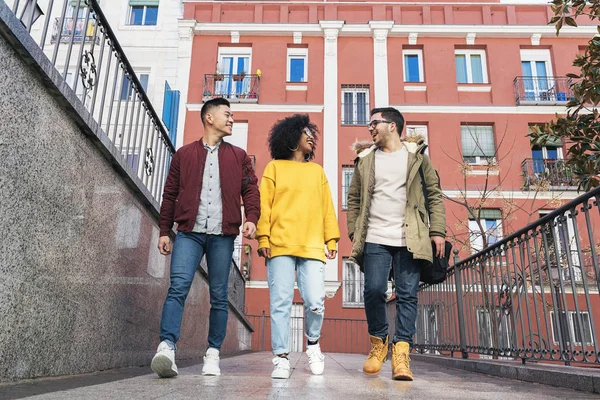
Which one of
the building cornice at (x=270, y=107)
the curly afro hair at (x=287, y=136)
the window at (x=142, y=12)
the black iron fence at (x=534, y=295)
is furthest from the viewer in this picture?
the window at (x=142, y=12)

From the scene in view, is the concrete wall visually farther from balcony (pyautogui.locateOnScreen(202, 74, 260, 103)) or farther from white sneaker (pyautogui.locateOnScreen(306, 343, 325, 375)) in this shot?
balcony (pyautogui.locateOnScreen(202, 74, 260, 103))

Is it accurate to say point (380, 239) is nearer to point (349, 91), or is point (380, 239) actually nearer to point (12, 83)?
point (12, 83)

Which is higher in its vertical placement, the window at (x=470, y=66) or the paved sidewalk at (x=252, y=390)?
the window at (x=470, y=66)

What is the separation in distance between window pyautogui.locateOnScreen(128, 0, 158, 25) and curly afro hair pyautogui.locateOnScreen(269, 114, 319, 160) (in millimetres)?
17929

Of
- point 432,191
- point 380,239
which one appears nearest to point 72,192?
point 380,239

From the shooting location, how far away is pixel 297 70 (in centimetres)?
1912

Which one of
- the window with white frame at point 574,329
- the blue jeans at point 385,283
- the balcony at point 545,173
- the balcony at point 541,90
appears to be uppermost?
the balcony at point 541,90

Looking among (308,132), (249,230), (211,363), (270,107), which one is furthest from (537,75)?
(211,363)

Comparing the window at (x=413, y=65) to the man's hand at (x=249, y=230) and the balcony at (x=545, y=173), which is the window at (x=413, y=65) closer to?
the balcony at (x=545, y=173)

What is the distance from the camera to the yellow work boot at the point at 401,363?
3.27 m

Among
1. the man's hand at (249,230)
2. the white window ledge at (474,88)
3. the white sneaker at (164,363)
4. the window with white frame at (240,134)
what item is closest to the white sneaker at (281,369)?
the white sneaker at (164,363)

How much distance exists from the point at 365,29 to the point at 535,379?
17.3 m

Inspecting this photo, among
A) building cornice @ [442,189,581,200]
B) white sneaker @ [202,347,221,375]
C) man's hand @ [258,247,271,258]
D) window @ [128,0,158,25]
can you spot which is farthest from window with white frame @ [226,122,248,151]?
white sneaker @ [202,347,221,375]

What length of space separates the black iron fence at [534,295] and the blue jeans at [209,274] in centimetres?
236
